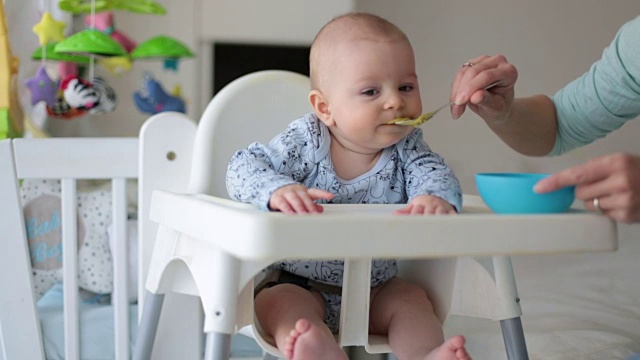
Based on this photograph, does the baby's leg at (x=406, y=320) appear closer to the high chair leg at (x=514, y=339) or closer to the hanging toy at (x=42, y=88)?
the high chair leg at (x=514, y=339)

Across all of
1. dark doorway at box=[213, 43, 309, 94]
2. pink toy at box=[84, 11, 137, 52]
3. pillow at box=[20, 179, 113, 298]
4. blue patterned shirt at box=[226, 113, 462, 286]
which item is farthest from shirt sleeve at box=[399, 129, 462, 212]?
dark doorway at box=[213, 43, 309, 94]

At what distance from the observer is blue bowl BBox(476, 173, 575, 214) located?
0.94m

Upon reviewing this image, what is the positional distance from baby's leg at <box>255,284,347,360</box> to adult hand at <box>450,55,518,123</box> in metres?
0.30

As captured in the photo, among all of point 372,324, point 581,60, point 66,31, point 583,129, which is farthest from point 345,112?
point 66,31

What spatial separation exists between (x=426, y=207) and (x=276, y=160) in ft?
0.88

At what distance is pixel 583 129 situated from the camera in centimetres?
142

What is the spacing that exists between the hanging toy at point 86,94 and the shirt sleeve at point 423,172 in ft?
4.20

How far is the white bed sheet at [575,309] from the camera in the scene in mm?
1344

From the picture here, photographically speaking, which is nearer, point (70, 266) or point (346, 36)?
point (346, 36)

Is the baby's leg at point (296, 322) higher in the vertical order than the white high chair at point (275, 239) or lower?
lower

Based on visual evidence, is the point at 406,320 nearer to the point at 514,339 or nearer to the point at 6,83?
the point at 514,339

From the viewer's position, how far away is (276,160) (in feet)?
3.82

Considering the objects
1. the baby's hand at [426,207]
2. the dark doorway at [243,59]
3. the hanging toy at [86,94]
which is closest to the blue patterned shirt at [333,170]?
the baby's hand at [426,207]

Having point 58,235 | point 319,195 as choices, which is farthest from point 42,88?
point 319,195
